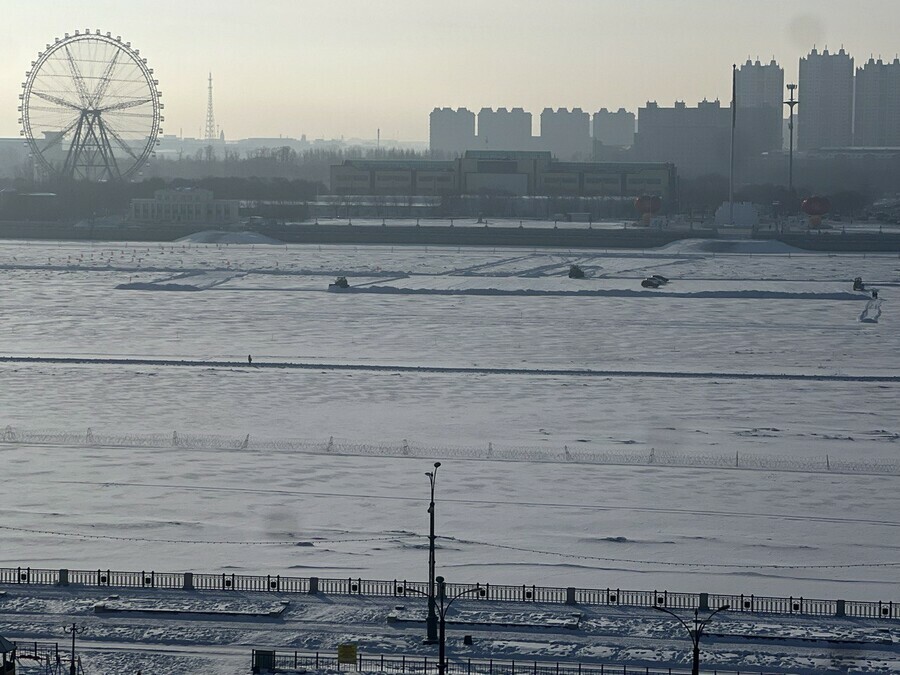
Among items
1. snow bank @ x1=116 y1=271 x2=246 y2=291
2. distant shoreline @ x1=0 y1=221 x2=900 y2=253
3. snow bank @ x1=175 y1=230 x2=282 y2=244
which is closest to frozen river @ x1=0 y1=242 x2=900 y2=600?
snow bank @ x1=116 y1=271 x2=246 y2=291

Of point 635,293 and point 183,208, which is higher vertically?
point 183,208

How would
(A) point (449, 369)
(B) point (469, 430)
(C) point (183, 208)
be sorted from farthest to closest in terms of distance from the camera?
(C) point (183, 208)
(A) point (449, 369)
(B) point (469, 430)

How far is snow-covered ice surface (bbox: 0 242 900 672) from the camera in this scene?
70.3ft

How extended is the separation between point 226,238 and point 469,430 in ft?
213

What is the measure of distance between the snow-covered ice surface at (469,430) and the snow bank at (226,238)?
31384mm

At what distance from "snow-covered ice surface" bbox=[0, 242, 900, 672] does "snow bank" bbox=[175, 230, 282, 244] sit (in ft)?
103

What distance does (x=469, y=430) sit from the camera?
3052 cm

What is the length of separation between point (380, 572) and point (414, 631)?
2.23m

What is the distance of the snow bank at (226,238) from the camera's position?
92312 millimetres

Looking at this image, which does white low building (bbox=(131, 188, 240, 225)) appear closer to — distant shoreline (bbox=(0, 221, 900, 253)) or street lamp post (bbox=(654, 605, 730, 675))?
distant shoreline (bbox=(0, 221, 900, 253))

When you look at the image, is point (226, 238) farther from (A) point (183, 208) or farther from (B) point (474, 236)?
(B) point (474, 236)

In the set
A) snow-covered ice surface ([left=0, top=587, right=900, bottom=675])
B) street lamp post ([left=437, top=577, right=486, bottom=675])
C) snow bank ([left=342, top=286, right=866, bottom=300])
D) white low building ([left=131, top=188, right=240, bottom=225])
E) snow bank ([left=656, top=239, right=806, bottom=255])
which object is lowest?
snow-covered ice surface ([left=0, top=587, right=900, bottom=675])

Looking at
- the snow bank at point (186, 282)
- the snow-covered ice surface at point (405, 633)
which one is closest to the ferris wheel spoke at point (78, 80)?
the snow bank at point (186, 282)

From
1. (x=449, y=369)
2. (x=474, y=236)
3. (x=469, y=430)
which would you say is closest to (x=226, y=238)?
(x=474, y=236)
